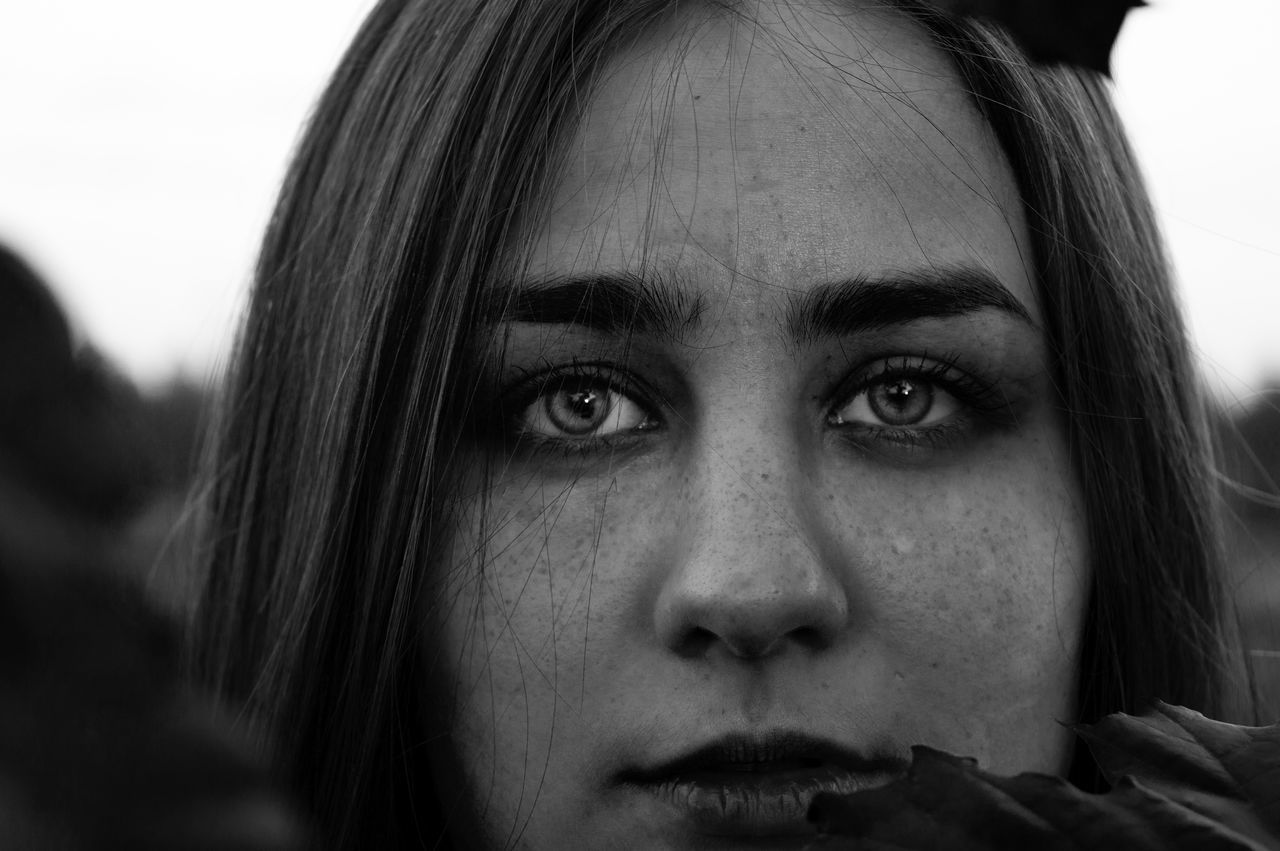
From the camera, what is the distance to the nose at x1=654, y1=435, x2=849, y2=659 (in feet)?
3.38

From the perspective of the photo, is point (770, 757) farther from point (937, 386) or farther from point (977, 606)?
point (937, 386)

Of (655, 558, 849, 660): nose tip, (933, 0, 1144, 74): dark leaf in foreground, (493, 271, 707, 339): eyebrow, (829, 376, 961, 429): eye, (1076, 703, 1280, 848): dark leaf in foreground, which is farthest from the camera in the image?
(829, 376, 961, 429): eye

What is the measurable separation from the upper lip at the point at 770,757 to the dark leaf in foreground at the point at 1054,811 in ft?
2.24

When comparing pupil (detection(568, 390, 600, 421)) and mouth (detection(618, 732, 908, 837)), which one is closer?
mouth (detection(618, 732, 908, 837))

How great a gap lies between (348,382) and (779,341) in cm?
48

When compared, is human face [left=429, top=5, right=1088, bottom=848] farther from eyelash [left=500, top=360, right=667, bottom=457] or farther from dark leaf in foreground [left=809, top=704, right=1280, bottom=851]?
dark leaf in foreground [left=809, top=704, right=1280, bottom=851]

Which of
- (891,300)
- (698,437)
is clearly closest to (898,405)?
(891,300)

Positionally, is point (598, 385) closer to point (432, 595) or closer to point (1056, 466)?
point (432, 595)

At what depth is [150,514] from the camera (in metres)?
0.60

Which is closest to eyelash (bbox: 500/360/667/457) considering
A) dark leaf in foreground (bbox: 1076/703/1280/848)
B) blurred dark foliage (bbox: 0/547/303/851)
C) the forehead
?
the forehead

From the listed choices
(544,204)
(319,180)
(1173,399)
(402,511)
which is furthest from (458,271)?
(1173,399)

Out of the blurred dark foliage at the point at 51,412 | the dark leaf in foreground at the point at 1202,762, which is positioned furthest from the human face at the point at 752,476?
the blurred dark foliage at the point at 51,412

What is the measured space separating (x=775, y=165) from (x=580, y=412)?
326mm

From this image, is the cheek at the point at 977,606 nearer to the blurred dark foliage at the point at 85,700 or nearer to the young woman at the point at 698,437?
the young woman at the point at 698,437
